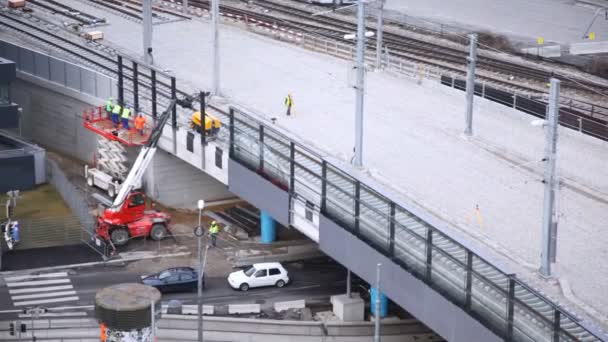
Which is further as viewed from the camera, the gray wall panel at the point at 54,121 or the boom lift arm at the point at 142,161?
the gray wall panel at the point at 54,121

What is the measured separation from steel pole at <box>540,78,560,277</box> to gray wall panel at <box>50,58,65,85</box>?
113 ft

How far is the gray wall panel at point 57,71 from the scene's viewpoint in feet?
244

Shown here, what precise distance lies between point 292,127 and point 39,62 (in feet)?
61.4

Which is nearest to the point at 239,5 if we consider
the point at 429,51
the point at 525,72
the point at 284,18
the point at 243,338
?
the point at 284,18

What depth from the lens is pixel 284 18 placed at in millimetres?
101000

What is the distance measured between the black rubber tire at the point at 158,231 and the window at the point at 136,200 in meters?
1.24

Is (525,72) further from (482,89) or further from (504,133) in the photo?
(504,133)

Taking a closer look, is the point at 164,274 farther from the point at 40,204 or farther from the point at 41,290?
the point at 40,204

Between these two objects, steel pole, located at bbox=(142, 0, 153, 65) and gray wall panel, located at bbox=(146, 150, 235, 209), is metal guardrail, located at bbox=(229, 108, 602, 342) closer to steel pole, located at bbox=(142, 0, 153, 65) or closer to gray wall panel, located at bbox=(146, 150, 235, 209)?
gray wall panel, located at bbox=(146, 150, 235, 209)

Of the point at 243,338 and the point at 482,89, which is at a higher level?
the point at 482,89

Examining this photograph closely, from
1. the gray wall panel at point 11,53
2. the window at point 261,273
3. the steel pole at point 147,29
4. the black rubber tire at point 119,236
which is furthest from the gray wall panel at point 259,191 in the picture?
the gray wall panel at point 11,53

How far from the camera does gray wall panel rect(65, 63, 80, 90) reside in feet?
240

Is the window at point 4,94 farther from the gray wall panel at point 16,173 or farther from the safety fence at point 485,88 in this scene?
the safety fence at point 485,88

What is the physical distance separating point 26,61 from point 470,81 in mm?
28289
